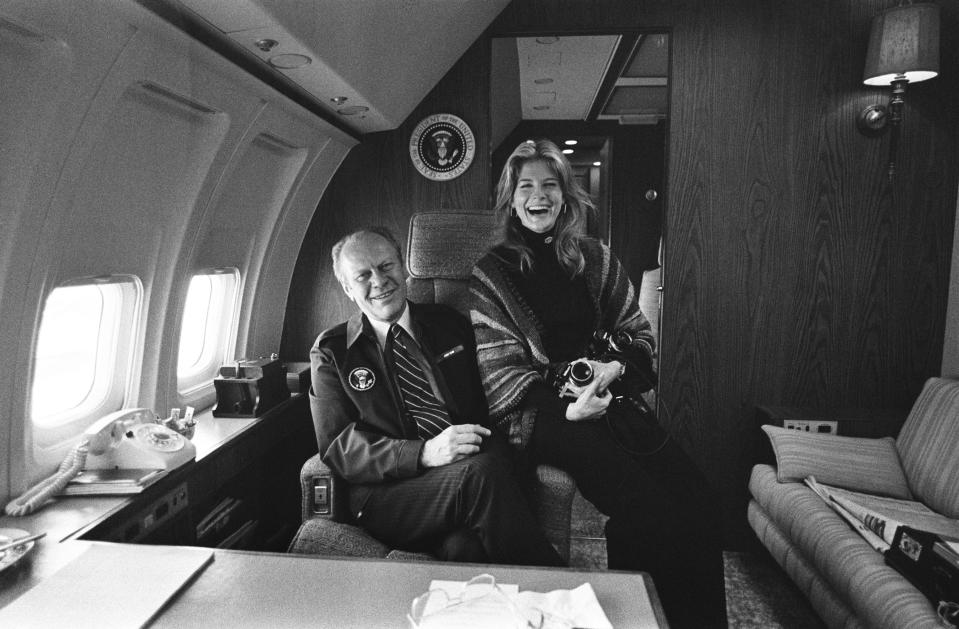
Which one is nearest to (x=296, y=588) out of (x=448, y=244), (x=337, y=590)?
(x=337, y=590)

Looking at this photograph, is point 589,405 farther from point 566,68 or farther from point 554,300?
point 566,68

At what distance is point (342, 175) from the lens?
355 cm

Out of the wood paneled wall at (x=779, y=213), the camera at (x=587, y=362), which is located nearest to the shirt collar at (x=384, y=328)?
the camera at (x=587, y=362)

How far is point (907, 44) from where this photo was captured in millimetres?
2838

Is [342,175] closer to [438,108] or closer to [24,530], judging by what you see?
[438,108]

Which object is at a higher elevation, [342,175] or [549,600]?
[342,175]

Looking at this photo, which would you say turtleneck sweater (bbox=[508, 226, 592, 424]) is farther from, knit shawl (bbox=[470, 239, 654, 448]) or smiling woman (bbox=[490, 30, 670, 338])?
smiling woman (bbox=[490, 30, 670, 338])

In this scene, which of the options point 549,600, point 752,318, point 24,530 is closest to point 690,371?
point 752,318

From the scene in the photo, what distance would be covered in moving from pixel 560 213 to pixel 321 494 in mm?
1331

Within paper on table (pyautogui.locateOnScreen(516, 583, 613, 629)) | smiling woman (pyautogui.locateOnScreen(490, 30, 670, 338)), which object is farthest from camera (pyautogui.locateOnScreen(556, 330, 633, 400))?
smiling woman (pyautogui.locateOnScreen(490, 30, 670, 338))

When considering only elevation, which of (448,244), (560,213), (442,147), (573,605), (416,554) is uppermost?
(442,147)

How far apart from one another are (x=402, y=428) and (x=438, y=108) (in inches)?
77.5

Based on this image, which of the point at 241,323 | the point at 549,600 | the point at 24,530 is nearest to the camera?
the point at 549,600

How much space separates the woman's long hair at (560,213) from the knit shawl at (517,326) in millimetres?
62
